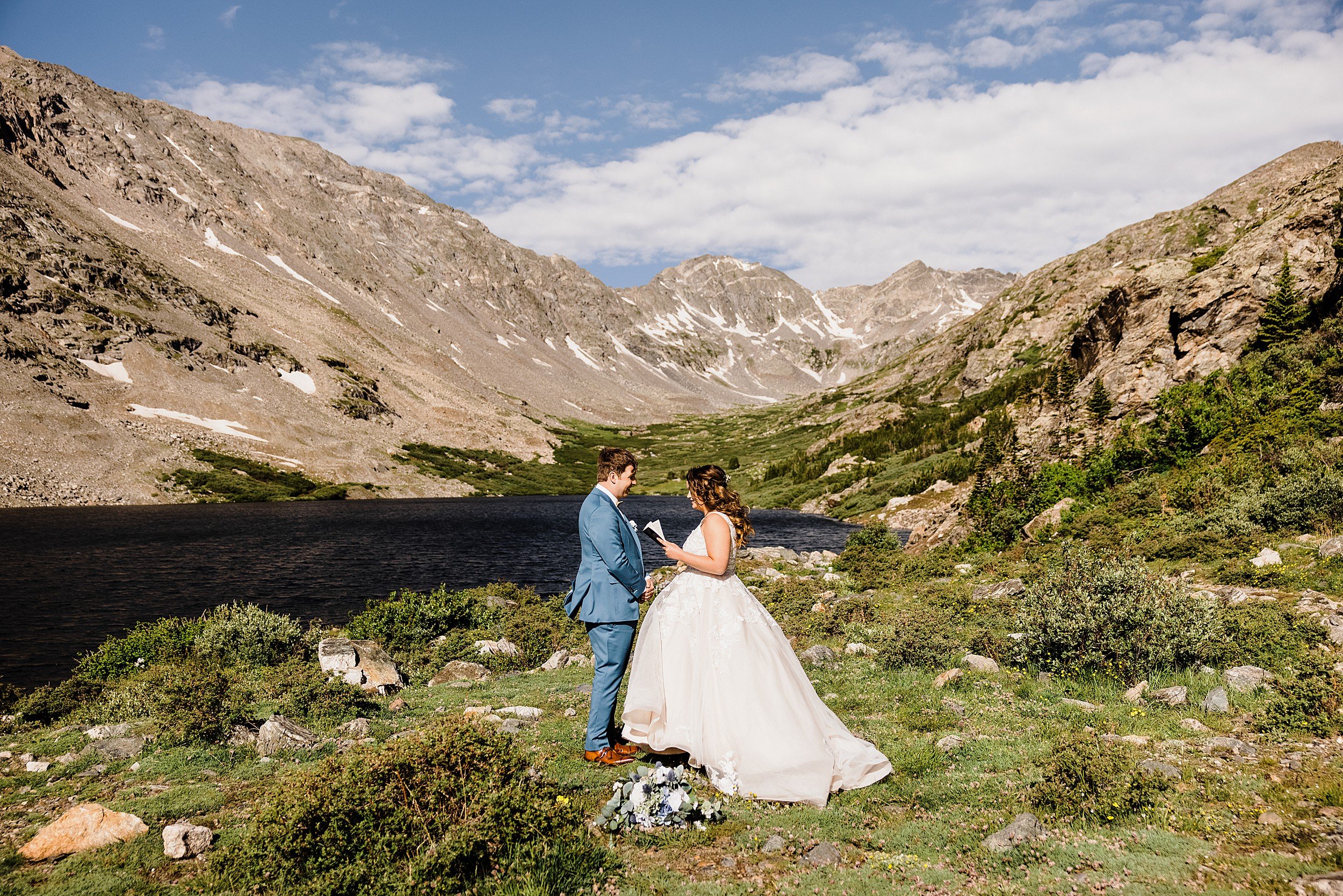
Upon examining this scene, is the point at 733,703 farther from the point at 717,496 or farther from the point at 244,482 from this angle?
the point at 244,482

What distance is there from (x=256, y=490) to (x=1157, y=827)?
12698cm

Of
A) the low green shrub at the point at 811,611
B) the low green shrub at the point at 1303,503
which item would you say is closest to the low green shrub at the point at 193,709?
the low green shrub at the point at 811,611

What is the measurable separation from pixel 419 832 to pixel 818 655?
1102cm

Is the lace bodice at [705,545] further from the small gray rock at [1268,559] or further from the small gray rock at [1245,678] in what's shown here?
the small gray rock at [1268,559]

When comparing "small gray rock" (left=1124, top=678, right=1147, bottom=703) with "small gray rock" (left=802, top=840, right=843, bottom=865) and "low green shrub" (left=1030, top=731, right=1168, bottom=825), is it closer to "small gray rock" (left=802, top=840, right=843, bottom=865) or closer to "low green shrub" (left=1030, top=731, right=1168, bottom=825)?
"low green shrub" (left=1030, top=731, right=1168, bottom=825)

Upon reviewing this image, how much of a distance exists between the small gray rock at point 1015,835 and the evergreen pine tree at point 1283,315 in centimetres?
3534

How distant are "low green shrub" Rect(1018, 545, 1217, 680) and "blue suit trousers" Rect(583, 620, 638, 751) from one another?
8.99 meters

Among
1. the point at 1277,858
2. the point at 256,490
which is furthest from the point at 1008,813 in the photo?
the point at 256,490

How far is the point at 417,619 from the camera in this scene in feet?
75.8

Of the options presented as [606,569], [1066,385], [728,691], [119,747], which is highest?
[1066,385]

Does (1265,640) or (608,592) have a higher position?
(608,592)

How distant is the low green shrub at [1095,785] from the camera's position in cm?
673

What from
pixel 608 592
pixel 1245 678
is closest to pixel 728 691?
pixel 608 592

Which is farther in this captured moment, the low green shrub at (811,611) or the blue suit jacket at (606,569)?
the low green shrub at (811,611)
